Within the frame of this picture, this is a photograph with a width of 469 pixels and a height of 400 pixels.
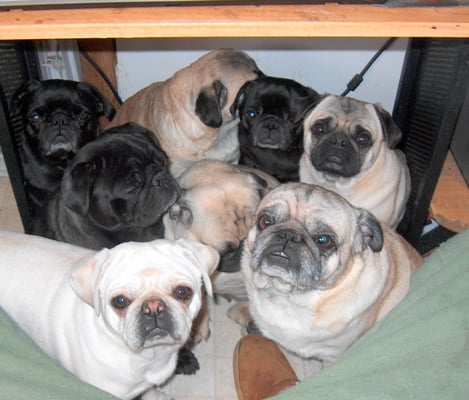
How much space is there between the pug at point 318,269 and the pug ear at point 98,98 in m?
1.12

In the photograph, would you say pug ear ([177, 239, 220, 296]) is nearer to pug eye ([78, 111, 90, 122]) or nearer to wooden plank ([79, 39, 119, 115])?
pug eye ([78, 111, 90, 122])

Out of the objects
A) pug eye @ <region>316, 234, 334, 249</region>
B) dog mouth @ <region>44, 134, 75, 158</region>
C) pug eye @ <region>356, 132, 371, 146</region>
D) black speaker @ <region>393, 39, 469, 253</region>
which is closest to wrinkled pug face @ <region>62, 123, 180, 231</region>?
dog mouth @ <region>44, 134, 75, 158</region>

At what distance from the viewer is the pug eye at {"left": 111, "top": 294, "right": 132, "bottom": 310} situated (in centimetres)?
161

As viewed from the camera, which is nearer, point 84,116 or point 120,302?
point 120,302

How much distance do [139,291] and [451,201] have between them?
5.62 feet

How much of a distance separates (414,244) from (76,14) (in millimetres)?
2074

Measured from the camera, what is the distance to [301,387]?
4.38 feet

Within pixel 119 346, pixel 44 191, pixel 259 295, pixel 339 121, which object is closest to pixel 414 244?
pixel 339 121

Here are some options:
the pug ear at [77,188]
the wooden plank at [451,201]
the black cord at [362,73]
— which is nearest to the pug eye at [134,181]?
the pug ear at [77,188]

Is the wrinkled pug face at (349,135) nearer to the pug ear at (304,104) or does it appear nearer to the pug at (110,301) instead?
the pug ear at (304,104)

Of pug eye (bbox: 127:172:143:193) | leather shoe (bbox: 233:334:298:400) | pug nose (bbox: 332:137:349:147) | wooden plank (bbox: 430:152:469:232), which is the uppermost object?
pug nose (bbox: 332:137:349:147)

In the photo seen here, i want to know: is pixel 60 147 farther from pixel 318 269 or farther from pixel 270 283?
pixel 318 269

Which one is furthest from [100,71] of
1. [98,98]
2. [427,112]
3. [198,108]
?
[427,112]

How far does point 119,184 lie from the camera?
214 centimetres
